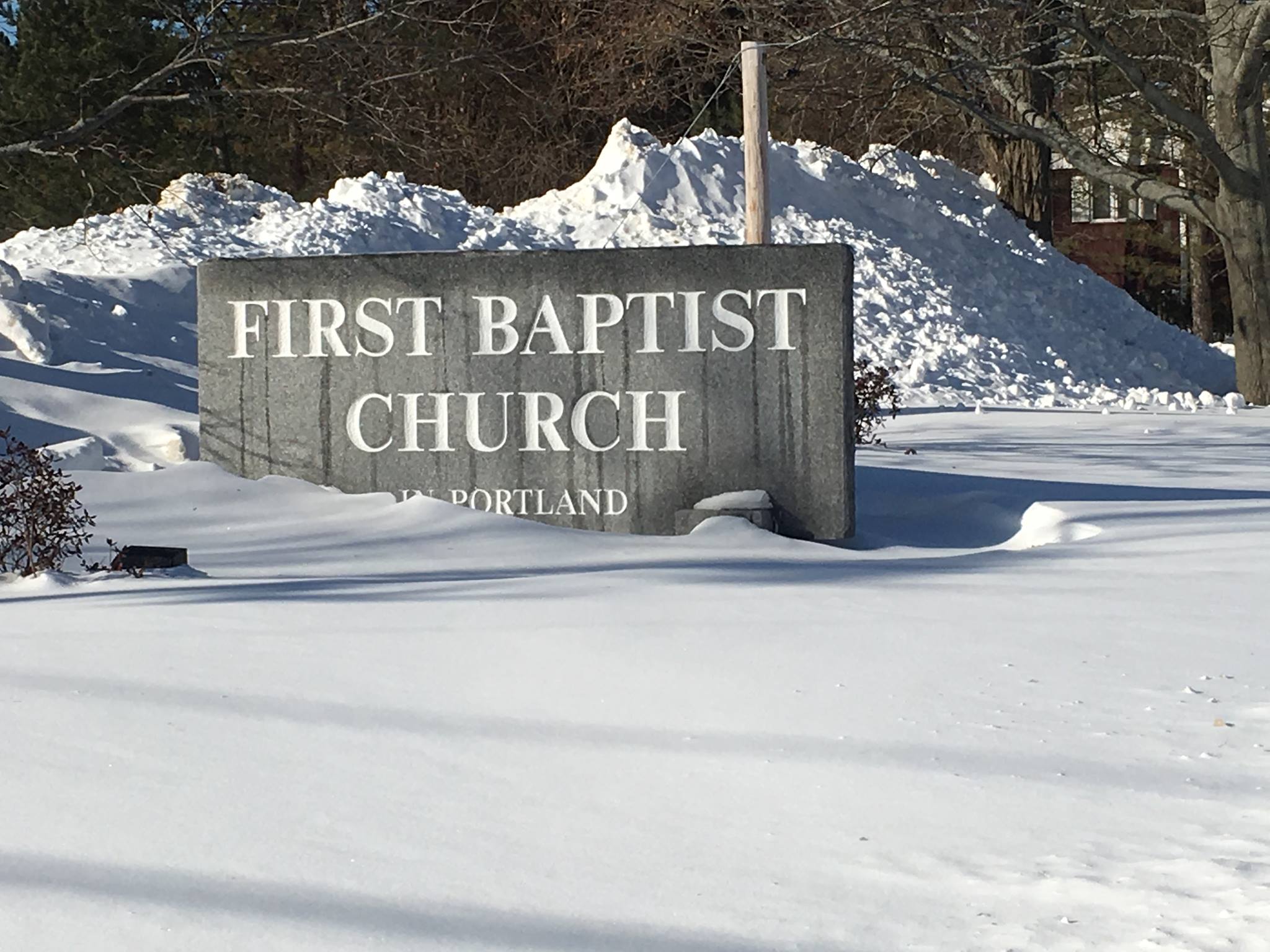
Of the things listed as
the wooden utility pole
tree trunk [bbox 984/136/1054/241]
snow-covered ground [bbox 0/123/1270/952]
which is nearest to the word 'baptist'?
snow-covered ground [bbox 0/123/1270/952]

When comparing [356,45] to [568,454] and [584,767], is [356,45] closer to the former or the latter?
[568,454]

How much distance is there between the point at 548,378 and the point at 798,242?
9.08 metres

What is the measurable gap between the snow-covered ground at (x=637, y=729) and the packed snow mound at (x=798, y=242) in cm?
823

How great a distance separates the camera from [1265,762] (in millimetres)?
3668

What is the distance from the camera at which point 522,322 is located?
858 centimetres

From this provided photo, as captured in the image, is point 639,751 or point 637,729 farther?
point 637,729

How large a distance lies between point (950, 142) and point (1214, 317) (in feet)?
32.7

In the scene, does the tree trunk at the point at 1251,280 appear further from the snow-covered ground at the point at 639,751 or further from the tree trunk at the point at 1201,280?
the tree trunk at the point at 1201,280

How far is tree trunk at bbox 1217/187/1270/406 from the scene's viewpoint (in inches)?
744

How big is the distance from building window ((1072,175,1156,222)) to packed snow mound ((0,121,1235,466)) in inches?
556

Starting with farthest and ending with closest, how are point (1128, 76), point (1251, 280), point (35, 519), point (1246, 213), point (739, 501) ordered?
point (1251, 280)
point (1246, 213)
point (1128, 76)
point (739, 501)
point (35, 519)

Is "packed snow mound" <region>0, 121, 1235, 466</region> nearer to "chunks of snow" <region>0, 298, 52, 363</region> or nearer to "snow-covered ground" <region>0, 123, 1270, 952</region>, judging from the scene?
"chunks of snow" <region>0, 298, 52, 363</region>

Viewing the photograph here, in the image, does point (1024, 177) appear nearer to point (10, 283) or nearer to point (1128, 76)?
point (1128, 76)

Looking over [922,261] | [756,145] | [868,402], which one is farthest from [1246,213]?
[756,145]
